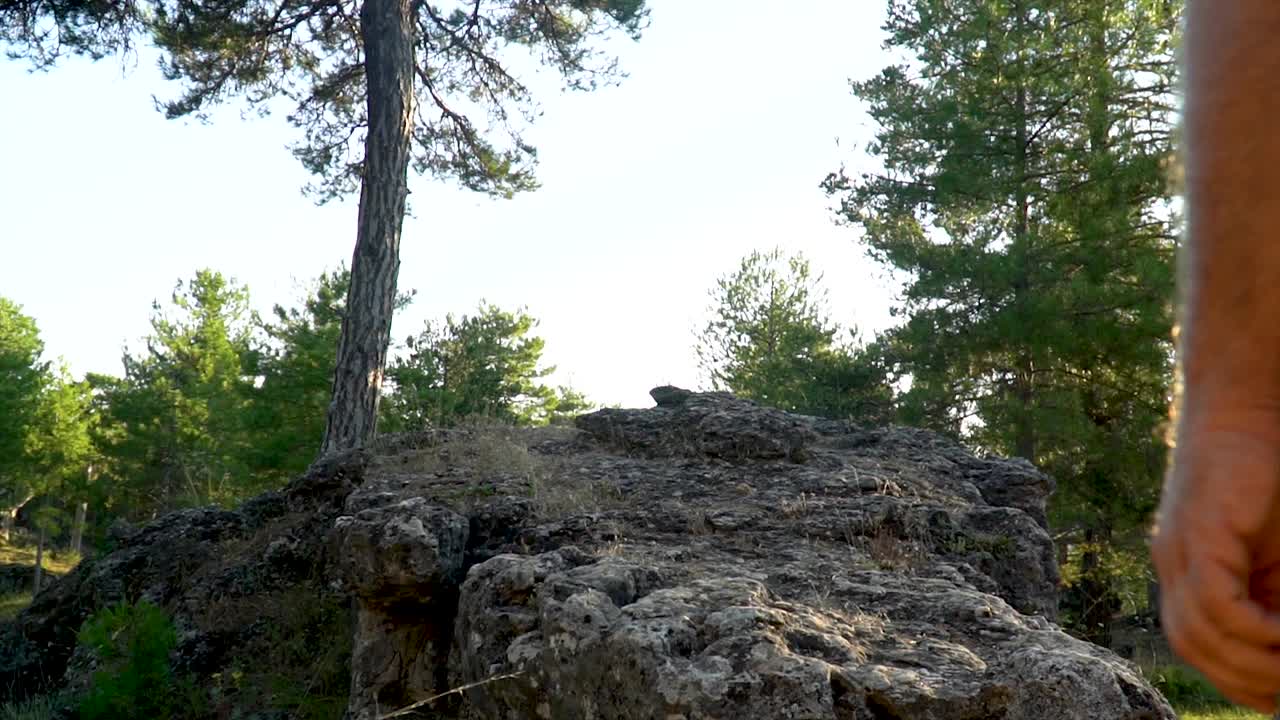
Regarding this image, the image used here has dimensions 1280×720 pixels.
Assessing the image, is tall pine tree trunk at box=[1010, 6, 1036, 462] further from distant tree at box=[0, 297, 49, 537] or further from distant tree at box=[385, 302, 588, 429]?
distant tree at box=[0, 297, 49, 537]

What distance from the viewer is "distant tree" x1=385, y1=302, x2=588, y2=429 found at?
1889 centimetres

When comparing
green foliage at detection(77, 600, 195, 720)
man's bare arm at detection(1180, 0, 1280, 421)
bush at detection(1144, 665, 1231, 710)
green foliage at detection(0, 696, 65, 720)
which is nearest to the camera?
man's bare arm at detection(1180, 0, 1280, 421)

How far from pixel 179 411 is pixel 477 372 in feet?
53.8

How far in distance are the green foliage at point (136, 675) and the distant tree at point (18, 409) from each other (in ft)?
94.2

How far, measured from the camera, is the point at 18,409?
31984 millimetres

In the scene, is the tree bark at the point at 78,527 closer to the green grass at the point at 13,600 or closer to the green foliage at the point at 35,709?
the green grass at the point at 13,600

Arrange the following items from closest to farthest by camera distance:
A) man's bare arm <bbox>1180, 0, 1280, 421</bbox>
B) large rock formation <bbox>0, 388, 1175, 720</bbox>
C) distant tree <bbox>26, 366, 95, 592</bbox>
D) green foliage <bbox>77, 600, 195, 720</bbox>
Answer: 1. man's bare arm <bbox>1180, 0, 1280, 421</bbox>
2. large rock formation <bbox>0, 388, 1175, 720</bbox>
3. green foliage <bbox>77, 600, 195, 720</bbox>
4. distant tree <bbox>26, 366, 95, 592</bbox>

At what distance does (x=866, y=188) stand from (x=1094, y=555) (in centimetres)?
657

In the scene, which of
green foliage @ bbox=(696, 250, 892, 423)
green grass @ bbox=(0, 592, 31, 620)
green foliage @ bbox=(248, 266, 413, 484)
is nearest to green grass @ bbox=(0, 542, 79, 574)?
green grass @ bbox=(0, 592, 31, 620)

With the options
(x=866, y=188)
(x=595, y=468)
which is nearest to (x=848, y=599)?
(x=595, y=468)

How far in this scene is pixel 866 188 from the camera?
61.0 feet

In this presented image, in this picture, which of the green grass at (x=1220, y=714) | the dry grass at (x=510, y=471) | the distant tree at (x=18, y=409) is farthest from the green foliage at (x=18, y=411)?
the green grass at (x=1220, y=714)

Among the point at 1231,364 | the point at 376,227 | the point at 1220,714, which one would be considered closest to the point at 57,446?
the point at 376,227

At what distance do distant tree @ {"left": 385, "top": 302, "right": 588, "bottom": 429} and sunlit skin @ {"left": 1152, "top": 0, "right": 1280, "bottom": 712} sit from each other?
14.8 metres
